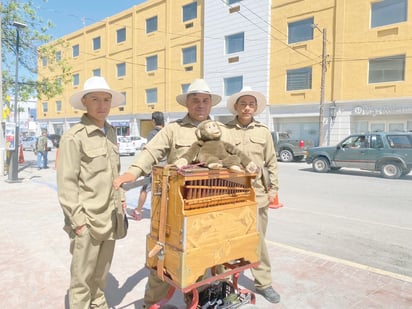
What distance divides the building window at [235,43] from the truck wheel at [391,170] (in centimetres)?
1599

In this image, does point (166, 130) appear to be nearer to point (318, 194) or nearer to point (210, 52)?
point (318, 194)

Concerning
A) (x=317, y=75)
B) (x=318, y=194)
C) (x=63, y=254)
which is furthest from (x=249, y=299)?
(x=317, y=75)

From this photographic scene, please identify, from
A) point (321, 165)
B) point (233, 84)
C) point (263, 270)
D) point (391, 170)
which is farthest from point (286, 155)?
point (263, 270)

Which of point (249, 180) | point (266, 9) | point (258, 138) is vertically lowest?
point (249, 180)

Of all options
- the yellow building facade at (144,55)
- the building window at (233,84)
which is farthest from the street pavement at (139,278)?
the yellow building facade at (144,55)

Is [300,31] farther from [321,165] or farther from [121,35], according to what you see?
[121,35]

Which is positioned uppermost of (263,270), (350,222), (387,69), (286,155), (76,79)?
(76,79)

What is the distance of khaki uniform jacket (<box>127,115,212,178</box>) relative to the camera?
265 centimetres

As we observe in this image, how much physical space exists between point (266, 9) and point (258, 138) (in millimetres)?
23258

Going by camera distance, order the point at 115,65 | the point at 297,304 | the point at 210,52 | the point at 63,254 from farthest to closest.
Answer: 1. the point at 115,65
2. the point at 210,52
3. the point at 63,254
4. the point at 297,304

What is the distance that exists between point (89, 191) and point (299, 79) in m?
21.8

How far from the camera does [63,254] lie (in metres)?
4.30

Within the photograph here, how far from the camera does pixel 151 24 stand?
32375 millimetres

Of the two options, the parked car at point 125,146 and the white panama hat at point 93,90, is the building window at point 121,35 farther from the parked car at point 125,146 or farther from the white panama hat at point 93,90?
the white panama hat at point 93,90
